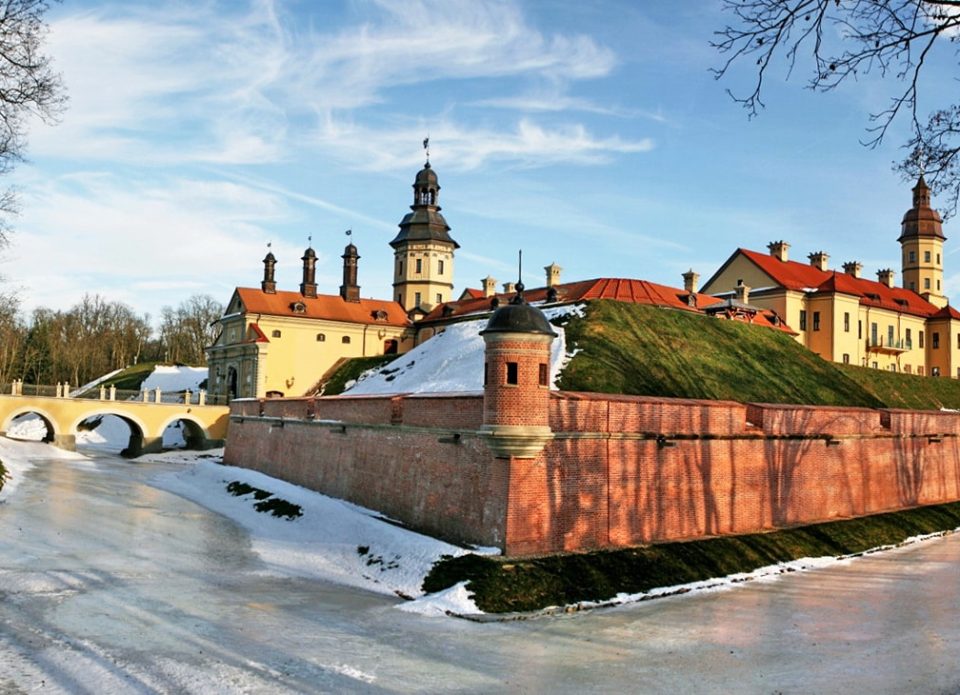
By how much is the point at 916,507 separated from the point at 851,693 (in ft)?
66.8

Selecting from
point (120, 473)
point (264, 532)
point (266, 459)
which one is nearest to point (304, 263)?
point (120, 473)

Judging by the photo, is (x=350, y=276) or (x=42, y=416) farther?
(x=350, y=276)

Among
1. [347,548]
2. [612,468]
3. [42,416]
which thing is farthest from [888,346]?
[42,416]

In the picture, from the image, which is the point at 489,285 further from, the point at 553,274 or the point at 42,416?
the point at 42,416

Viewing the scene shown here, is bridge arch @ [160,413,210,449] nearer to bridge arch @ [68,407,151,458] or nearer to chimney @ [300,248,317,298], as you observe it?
bridge arch @ [68,407,151,458]

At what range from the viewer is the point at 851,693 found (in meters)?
10.4

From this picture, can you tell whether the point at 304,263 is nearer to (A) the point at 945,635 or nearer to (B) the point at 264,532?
(B) the point at 264,532

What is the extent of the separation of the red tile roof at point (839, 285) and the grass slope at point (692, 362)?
1070 cm

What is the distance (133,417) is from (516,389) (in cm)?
3780

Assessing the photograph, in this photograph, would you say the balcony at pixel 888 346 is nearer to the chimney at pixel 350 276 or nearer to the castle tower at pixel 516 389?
the chimney at pixel 350 276

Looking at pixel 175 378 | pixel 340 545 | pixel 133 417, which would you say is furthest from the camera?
pixel 175 378

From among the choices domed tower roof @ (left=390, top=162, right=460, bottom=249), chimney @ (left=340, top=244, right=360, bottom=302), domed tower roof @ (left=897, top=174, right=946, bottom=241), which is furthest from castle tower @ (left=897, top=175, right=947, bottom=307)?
chimney @ (left=340, top=244, right=360, bottom=302)

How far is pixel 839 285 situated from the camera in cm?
5522

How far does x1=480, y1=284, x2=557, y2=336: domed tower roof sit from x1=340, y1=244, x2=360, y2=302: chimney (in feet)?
133
